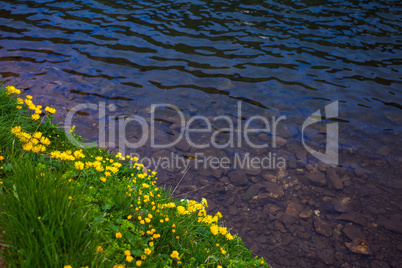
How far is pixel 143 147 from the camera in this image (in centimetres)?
615

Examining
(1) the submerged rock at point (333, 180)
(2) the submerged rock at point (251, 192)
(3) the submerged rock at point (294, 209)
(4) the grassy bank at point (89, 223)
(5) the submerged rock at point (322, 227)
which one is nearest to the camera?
(4) the grassy bank at point (89, 223)

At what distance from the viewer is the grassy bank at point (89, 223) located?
2.41m

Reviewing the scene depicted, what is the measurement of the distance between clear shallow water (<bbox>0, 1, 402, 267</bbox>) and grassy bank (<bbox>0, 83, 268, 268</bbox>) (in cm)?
144

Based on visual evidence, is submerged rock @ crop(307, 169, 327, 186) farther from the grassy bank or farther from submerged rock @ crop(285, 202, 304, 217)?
the grassy bank

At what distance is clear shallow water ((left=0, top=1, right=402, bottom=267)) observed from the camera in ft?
16.0

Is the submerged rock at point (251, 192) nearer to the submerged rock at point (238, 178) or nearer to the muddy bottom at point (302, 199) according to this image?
the muddy bottom at point (302, 199)

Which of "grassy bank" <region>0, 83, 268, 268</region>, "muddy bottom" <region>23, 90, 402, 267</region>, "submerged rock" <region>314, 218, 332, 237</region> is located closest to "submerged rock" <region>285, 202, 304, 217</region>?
"muddy bottom" <region>23, 90, 402, 267</region>

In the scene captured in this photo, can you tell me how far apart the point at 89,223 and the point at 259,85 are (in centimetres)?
A: 662

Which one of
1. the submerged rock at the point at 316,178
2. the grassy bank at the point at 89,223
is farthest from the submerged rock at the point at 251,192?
the grassy bank at the point at 89,223

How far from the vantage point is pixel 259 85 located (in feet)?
27.7

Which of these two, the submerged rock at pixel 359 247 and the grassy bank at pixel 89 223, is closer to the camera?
the grassy bank at pixel 89 223

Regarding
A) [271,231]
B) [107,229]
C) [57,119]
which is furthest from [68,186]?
[57,119]

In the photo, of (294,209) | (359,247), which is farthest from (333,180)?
(359,247)

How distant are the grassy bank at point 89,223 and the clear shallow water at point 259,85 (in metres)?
1.44
